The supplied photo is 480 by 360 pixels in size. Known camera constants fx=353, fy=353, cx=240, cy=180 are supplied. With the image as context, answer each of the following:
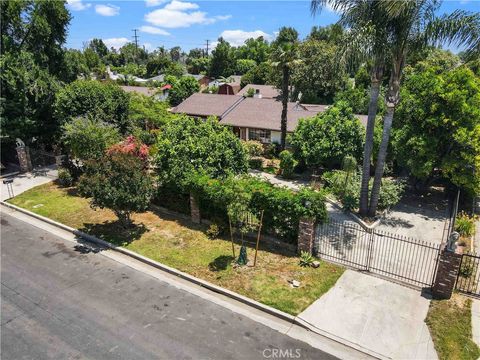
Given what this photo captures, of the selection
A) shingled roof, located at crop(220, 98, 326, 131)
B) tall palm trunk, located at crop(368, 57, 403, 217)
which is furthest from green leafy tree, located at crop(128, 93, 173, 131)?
tall palm trunk, located at crop(368, 57, 403, 217)

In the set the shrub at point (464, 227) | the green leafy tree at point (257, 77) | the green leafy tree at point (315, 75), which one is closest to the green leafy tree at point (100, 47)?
the green leafy tree at point (257, 77)

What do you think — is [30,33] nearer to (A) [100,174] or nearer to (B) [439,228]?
(A) [100,174]

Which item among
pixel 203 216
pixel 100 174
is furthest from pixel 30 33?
pixel 203 216

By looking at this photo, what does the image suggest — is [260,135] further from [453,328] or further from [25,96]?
[453,328]

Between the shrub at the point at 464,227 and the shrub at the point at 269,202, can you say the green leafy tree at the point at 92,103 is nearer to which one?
the shrub at the point at 269,202

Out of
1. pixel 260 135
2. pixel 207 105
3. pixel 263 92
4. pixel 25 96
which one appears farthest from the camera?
pixel 263 92

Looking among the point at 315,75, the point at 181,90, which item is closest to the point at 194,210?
the point at 315,75
